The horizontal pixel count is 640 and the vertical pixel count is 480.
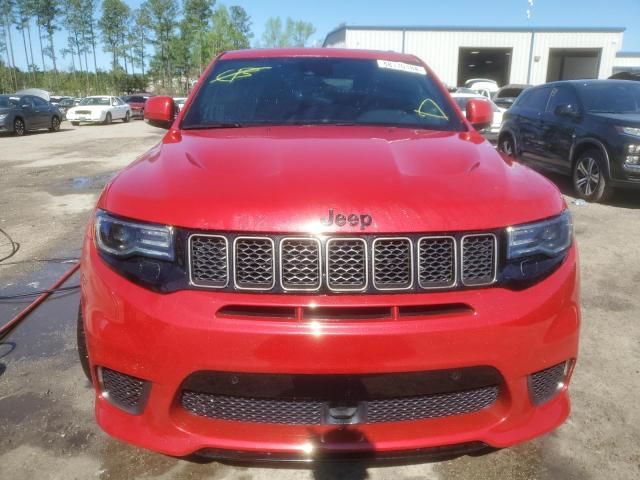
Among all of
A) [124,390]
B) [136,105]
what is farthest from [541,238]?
[136,105]

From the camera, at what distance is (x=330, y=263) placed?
167 centimetres

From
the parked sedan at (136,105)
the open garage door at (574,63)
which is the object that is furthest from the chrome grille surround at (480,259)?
the open garage door at (574,63)

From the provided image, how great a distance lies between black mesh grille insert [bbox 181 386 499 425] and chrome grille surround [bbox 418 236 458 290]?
37 centimetres

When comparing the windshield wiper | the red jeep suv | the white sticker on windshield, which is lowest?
the red jeep suv

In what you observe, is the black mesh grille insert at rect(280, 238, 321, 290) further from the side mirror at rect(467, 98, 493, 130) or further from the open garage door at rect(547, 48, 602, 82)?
the open garage door at rect(547, 48, 602, 82)

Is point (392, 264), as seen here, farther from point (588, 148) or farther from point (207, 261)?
point (588, 148)

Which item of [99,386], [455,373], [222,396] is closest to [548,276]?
[455,373]

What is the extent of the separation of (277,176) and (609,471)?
1782mm

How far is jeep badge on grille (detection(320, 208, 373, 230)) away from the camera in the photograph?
1650mm

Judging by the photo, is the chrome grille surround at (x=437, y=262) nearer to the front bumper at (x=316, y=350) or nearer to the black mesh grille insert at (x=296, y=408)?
the front bumper at (x=316, y=350)

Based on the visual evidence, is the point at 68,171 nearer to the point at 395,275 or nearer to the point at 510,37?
the point at 395,275

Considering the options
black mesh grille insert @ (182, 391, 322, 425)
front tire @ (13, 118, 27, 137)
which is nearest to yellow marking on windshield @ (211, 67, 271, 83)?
black mesh grille insert @ (182, 391, 322, 425)

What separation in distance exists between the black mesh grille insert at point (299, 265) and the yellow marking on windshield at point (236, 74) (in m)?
1.81

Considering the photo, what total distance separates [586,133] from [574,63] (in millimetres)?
42278
